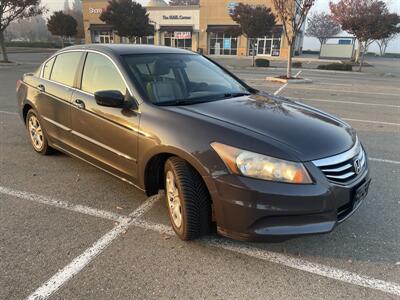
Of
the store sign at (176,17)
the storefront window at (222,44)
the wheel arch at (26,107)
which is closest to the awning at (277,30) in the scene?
the storefront window at (222,44)

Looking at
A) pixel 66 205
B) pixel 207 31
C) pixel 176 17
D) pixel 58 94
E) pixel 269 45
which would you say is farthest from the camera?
pixel 176 17

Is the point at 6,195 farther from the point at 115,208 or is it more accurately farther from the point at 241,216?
the point at 241,216

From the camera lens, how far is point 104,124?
3625mm

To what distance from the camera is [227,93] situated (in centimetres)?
387

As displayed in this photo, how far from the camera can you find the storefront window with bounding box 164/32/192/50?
4984cm

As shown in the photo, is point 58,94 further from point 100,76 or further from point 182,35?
point 182,35

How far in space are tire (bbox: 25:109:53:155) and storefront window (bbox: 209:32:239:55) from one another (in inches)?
1741

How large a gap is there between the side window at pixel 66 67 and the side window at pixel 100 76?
10.8 inches

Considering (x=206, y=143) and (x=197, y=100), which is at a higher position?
(x=197, y=100)

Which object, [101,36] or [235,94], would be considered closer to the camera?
[235,94]

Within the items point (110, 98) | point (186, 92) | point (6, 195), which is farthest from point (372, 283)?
point (6, 195)

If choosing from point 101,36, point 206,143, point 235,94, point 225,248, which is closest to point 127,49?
point 235,94

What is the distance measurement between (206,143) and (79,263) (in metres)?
1.35

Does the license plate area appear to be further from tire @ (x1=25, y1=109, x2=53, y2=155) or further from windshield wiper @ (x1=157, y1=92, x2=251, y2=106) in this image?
tire @ (x1=25, y1=109, x2=53, y2=155)
